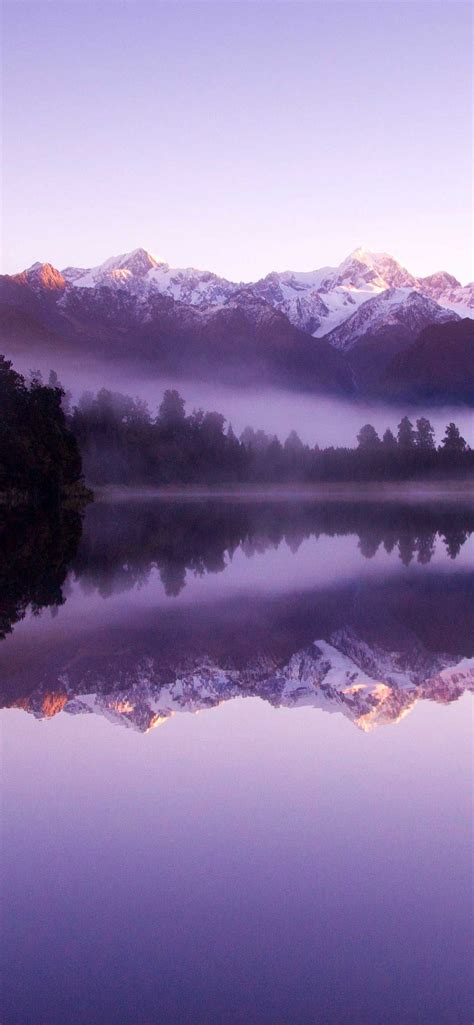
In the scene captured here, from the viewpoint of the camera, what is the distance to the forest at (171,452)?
79.3 m

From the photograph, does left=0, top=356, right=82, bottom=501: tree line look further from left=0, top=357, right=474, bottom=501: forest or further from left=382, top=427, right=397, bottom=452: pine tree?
left=382, top=427, right=397, bottom=452: pine tree

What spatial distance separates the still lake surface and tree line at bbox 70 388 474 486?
396 feet

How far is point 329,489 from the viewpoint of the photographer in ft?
606

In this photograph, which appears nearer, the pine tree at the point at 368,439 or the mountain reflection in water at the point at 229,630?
the mountain reflection in water at the point at 229,630

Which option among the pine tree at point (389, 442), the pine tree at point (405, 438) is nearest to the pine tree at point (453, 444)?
the pine tree at point (405, 438)

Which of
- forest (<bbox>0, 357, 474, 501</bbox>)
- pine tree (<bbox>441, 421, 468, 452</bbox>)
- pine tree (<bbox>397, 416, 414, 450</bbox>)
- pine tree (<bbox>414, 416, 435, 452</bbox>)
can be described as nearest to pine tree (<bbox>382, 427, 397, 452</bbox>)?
forest (<bbox>0, 357, 474, 501</bbox>)

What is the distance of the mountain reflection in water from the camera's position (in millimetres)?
13539

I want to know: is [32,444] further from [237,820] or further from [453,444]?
[453,444]

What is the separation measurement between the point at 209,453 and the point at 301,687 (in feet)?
499

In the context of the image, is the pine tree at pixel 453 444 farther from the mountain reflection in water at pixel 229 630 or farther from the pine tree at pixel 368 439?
the mountain reflection in water at pixel 229 630

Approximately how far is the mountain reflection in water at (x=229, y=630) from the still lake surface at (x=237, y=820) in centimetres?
8

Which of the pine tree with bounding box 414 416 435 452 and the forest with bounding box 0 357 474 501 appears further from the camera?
the pine tree with bounding box 414 416 435 452

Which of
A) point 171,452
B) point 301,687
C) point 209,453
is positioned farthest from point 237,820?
point 209,453

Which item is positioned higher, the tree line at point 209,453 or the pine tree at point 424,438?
the pine tree at point 424,438
